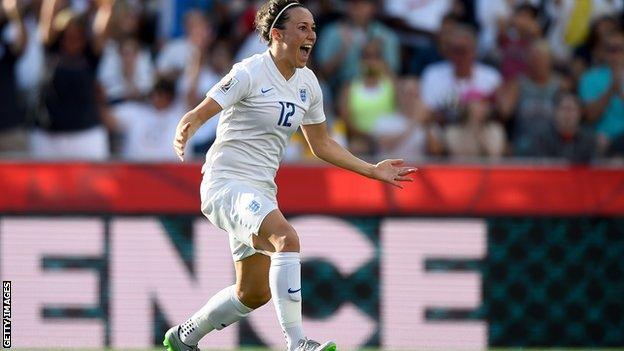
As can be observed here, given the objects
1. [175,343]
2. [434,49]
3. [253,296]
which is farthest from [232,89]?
[434,49]

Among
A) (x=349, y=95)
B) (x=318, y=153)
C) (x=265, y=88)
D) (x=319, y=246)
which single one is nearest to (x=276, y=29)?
(x=265, y=88)

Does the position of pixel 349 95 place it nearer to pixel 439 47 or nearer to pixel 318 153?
pixel 439 47

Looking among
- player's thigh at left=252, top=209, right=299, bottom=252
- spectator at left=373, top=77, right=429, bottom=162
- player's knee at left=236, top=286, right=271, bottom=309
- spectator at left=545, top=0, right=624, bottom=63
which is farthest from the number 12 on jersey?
spectator at left=545, top=0, right=624, bottom=63

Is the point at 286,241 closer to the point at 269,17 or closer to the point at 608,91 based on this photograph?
the point at 269,17

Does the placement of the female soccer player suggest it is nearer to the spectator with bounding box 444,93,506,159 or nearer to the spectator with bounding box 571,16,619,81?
the spectator with bounding box 444,93,506,159

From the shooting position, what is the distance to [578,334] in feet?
30.3

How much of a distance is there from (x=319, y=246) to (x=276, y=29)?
285cm

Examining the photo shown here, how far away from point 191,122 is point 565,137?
20.2 ft

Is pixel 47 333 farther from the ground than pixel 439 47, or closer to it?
closer to it

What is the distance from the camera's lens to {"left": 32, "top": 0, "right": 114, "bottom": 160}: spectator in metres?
11.2

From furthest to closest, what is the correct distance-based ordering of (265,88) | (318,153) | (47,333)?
(47,333), (318,153), (265,88)

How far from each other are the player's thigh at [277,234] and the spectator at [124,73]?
18.8ft

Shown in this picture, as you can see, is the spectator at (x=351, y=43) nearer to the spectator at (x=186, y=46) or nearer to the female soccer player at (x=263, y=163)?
the spectator at (x=186, y=46)

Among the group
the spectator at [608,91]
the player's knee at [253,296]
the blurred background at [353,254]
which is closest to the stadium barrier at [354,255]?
the blurred background at [353,254]
